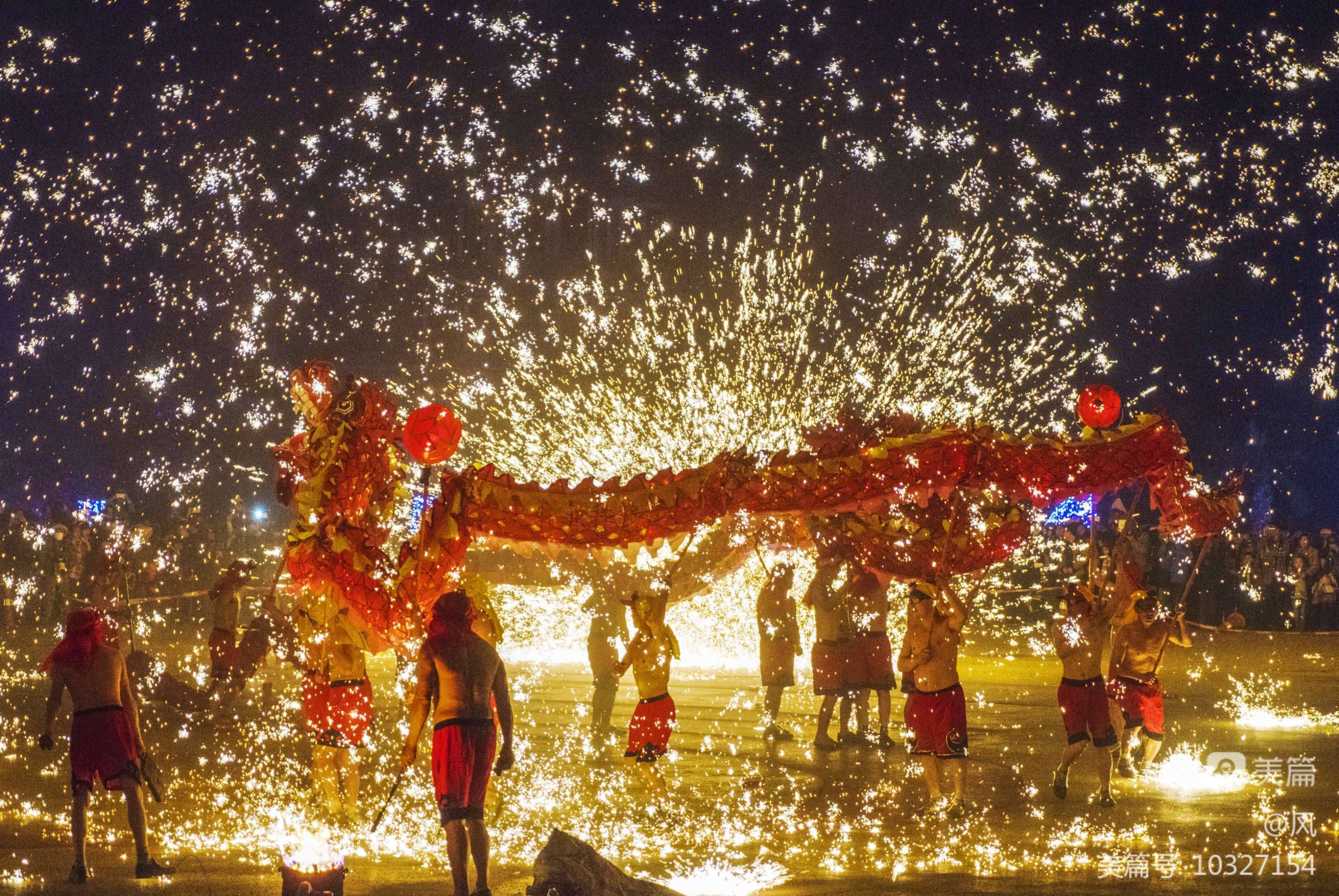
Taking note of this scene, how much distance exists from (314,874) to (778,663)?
6.20 m

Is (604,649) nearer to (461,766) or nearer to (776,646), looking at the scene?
(776,646)

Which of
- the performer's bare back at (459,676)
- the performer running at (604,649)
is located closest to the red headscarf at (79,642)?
the performer's bare back at (459,676)

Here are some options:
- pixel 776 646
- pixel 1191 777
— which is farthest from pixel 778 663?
pixel 1191 777

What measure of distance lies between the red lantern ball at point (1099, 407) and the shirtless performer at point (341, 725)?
537 cm

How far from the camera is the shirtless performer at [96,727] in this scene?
5.53 m

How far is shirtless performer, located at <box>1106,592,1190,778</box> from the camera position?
829 cm

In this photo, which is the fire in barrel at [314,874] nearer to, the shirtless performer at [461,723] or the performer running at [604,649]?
the shirtless performer at [461,723]

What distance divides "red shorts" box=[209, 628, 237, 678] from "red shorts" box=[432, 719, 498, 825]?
6.53 metres

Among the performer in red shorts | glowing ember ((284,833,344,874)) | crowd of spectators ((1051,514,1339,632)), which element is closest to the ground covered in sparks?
the performer in red shorts

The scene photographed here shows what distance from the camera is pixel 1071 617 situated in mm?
7852

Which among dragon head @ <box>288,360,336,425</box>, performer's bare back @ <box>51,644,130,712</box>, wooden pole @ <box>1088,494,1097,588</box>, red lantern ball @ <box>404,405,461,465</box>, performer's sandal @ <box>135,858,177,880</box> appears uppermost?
dragon head @ <box>288,360,336,425</box>

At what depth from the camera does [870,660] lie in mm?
9766

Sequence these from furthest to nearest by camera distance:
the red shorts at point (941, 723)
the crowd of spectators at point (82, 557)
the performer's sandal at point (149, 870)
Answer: the crowd of spectators at point (82, 557) → the red shorts at point (941, 723) → the performer's sandal at point (149, 870)

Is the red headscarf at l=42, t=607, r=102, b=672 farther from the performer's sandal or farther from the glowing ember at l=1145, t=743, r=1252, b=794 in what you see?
the glowing ember at l=1145, t=743, r=1252, b=794
